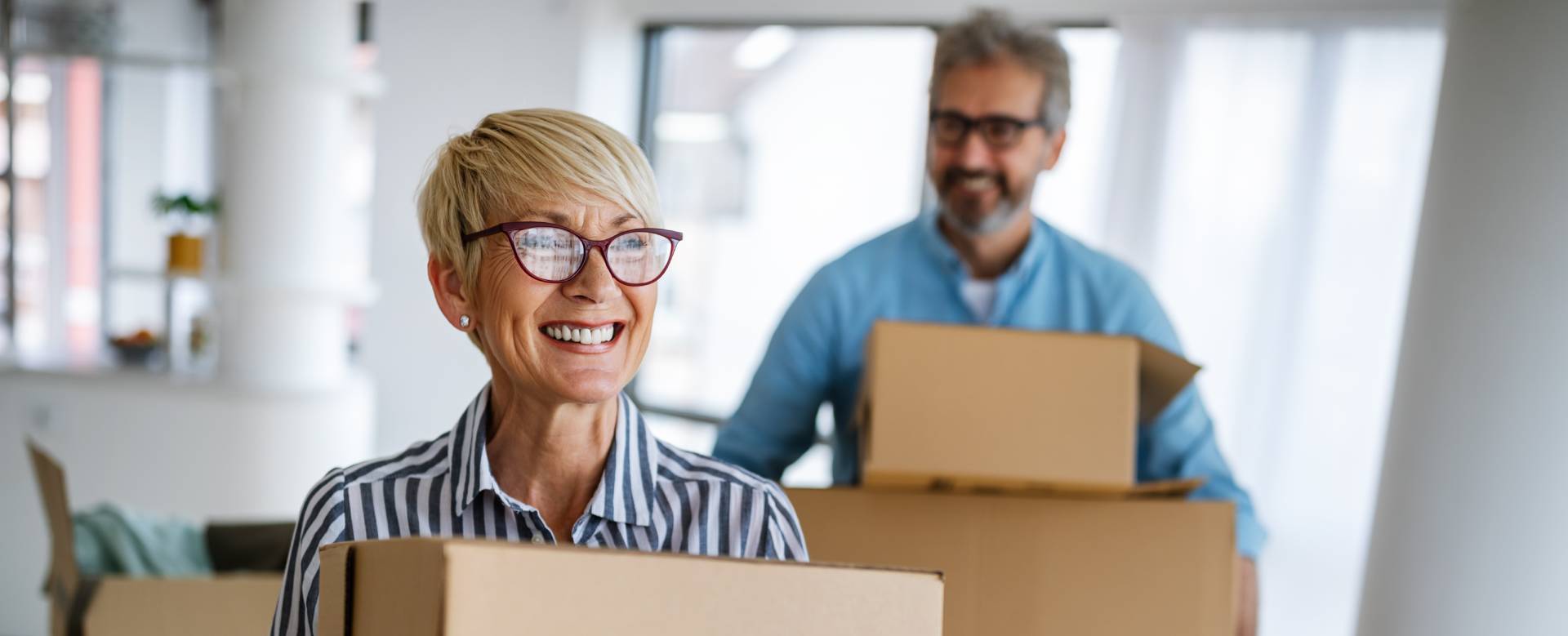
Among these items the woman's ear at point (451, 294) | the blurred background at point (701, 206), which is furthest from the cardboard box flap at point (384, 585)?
the blurred background at point (701, 206)

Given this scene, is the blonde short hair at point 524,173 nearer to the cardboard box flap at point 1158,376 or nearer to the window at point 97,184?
the cardboard box flap at point 1158,376

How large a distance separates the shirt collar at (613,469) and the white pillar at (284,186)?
2.53 m

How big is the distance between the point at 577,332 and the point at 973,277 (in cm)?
93

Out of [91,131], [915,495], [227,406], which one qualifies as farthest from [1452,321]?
[91,131]

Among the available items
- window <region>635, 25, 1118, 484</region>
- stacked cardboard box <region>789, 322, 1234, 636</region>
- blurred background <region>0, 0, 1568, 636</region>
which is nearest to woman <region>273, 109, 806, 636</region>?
stacked cardboard box <region>789, 322, 1234, 636</region>

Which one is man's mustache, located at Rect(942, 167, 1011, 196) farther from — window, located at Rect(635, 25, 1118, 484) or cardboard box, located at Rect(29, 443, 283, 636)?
window, located at Rect(635, 25, 1118, 484)

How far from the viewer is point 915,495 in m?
1.21

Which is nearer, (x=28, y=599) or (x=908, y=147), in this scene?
(x=28, y=599)

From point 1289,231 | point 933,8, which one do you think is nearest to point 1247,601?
point 1289,231

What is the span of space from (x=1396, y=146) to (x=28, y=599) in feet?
13.7

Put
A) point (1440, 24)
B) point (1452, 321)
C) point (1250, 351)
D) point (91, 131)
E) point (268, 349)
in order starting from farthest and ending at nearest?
1. point (91, 131)
2. point (268, 349)
3. point (1250, 351)
4. point (1440, 24)
5. point (1452, 321)

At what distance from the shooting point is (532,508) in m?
0.99

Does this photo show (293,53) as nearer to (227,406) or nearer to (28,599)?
Answer: (227,406)

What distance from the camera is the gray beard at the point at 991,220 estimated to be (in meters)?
1.67
